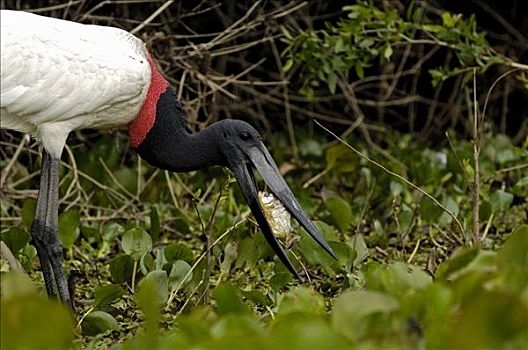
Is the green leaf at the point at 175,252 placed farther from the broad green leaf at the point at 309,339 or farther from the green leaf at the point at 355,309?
the broad green leaf at the point at 309,339

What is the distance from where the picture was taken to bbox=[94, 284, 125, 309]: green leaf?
10.8 feet

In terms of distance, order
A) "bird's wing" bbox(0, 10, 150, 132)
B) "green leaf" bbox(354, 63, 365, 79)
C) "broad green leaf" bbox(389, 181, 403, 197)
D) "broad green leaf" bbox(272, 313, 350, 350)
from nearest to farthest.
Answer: "broad green leaf" bbox(272, 313, 350, 350) < "bird's wing" bbox(0, 10, 150, 132) < "broad green leaf" bbox(389, 181, 403, 197) < "green leaf" bbox(354, 63, 365, 79)

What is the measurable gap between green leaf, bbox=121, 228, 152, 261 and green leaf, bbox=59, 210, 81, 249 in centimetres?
27

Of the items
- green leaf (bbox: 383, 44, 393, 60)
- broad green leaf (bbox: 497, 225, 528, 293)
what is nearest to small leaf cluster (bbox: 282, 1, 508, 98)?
green leaf (bbox: 383, 44, 393, 60)

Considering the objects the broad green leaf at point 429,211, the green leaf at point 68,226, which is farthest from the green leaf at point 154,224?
the broad green leaf at point 429,211

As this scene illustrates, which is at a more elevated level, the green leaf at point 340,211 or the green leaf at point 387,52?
the green leaf at point 387,52

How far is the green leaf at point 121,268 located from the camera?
3.76 meters

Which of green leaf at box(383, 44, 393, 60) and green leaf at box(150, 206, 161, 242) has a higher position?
green leaf at box(383, 44, 393, 60)

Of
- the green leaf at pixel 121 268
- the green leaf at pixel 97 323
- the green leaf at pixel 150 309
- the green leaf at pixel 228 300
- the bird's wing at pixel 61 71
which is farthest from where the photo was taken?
the green leaf at pixel 121 268

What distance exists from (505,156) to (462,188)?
29cm

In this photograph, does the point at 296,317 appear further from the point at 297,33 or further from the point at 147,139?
the point at 297,33

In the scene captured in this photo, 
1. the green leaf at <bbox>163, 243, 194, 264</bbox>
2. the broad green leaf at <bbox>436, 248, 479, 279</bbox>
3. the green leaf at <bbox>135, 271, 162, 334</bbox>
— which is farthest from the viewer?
the green leaf at <bbox>163, 243, 194, 264</bbox>

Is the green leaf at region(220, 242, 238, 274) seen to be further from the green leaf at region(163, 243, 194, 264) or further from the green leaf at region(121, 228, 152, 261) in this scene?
the green leaf at region(121, 228, 152, 261)

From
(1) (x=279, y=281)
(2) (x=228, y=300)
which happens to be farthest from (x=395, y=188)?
(2) (x=228, y=300)
